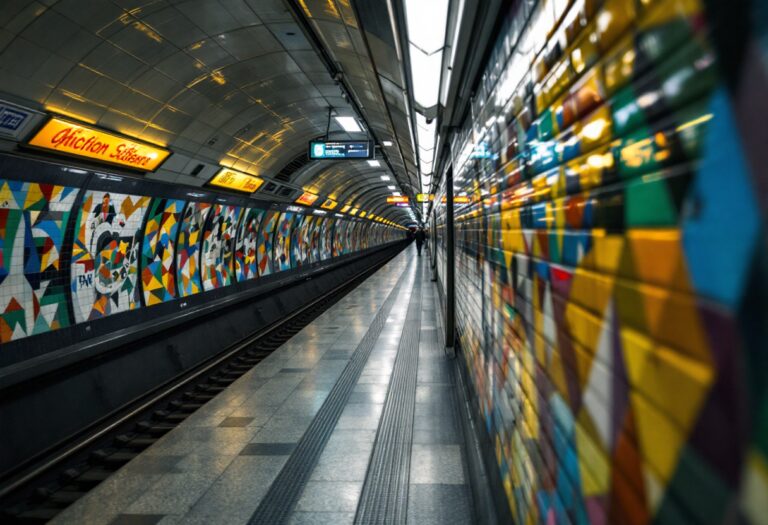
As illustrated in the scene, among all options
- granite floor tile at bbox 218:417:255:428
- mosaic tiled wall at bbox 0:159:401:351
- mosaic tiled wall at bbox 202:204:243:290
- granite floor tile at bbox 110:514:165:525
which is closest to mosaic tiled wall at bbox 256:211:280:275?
mosaic tiled wall at bbox 202:204:243:290

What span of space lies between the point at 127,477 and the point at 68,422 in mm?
2404

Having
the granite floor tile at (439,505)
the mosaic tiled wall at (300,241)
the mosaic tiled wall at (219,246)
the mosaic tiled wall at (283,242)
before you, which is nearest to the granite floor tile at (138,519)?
the granite floor tile at (439,505)

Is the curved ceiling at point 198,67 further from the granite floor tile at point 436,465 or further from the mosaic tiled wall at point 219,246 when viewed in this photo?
the granite floor tile at point 436,465

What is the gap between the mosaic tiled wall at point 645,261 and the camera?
62cm

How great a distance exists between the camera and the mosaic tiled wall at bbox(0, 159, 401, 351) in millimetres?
5516

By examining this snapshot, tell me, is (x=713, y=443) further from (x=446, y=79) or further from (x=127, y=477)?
(x=127, y=477)

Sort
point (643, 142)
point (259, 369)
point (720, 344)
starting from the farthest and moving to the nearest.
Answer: point (259, 369) → point (643, 142) → point (720, 344)

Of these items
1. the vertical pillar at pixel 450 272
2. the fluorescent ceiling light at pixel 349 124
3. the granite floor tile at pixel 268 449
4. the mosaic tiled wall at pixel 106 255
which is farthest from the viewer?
the fluorescent ceiling light at pixel 349 124

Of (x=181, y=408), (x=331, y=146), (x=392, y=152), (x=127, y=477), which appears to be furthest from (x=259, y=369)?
(x=392, y=152)

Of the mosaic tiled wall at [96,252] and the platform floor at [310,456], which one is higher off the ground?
the mosaic tiled wall at [96,252]

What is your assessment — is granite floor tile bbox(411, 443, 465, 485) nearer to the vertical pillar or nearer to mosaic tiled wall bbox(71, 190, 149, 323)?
the vertical pillar

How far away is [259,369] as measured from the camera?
737 centimetres

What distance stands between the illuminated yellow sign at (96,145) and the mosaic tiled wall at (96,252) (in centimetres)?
58

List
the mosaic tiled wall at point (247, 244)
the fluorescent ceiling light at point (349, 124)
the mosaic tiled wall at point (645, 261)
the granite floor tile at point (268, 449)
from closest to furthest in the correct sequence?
the mosaic tiled wall at point (645, 261) → the granite floor tile at point (268, 449) → the fluorescent ceiling light at point (349, 124) → the mosaic tiled wall at point (247, 244)
